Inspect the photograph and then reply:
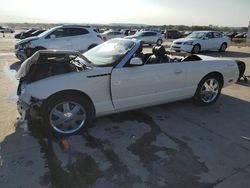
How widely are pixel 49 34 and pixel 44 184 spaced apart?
32.6ft

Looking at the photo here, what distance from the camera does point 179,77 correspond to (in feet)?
16.6

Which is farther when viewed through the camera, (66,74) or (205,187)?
(66,74)

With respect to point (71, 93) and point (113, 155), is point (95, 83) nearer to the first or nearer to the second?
point (71, 93)

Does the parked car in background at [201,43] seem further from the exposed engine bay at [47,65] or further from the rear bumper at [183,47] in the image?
the exposed engine bay at [47,65]

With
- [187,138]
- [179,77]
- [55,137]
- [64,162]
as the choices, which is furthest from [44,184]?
[179,77]

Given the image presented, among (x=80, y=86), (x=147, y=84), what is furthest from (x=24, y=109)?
(x=147, y=84)

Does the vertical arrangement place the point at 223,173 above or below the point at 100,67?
below

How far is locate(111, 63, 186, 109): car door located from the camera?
4367mm

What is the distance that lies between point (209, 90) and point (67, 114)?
10.7 feet

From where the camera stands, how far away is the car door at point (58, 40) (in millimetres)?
11609

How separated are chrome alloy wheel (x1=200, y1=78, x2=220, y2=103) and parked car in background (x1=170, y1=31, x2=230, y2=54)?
12135 millimetres

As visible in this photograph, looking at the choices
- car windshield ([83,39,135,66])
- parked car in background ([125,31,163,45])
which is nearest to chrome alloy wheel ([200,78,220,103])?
car windshield ([83,39,135,66])

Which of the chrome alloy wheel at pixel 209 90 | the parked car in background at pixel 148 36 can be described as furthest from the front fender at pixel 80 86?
the parked car in background at pixel 148 36

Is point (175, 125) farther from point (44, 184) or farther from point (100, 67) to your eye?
point (44, 184)
